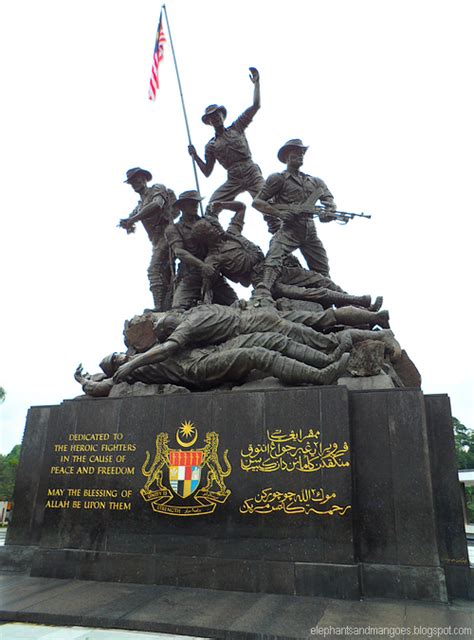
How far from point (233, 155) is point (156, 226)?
243 cm

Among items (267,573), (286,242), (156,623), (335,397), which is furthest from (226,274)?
(156,623)

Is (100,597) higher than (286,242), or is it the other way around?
(286,242)

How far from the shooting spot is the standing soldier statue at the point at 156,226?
10.5 meters

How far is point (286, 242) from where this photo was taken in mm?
9641

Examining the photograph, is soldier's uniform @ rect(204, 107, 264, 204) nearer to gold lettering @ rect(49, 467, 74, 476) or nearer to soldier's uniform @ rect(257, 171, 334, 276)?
soldier's uniform @ rect(257, 171, 334, 276)

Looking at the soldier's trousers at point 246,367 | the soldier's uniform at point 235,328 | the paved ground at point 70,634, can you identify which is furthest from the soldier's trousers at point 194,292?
the paved ground at point 70,634

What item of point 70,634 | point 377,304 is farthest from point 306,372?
point 70,634

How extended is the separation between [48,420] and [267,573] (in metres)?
4.38

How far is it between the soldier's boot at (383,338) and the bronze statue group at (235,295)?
0.02m

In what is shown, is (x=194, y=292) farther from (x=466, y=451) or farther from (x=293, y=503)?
(x=466, y=451)

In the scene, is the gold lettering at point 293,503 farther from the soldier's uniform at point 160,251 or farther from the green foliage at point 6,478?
the green foliage at point 6,478

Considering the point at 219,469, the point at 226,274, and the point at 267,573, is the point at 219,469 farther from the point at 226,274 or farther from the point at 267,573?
the point at 226,274

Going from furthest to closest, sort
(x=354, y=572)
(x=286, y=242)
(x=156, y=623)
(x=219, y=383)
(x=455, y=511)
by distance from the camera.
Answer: (x=286, y=242), (x=219, y=383), (x=455, y=511), (x=354, y=572), (x=156, y=623)

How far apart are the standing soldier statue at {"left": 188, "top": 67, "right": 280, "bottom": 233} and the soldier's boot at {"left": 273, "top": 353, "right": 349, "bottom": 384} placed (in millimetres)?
4747
